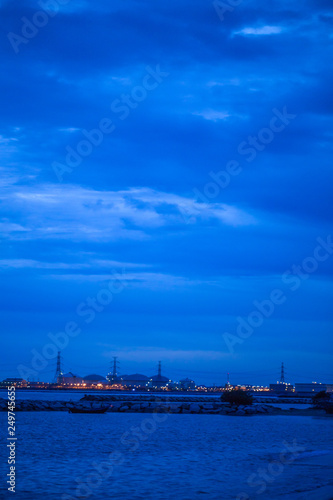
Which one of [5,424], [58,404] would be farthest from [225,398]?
[5,424]

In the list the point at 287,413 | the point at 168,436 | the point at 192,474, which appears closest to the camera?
the point at 192,474

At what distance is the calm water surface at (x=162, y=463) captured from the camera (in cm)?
2278

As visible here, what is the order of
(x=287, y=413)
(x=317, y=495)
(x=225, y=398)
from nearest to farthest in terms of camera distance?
(x=317, y=495) < (x=287, y=413) < (x=225, y=398)

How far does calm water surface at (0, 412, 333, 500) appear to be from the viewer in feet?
74.7

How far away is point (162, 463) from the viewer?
30938 millimetres

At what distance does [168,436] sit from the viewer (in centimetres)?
4759

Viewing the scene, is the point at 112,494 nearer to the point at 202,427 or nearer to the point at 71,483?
the point at 71,483

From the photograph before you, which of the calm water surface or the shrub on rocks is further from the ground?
the calm water surface

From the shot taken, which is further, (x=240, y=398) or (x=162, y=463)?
(x=240, y=398)

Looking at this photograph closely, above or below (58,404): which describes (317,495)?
above

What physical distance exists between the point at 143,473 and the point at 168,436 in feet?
68.1

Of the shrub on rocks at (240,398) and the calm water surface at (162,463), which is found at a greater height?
the calm water surface at (162,463)

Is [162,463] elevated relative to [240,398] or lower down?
elevated

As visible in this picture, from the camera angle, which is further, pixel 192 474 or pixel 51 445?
pixel 51 445
